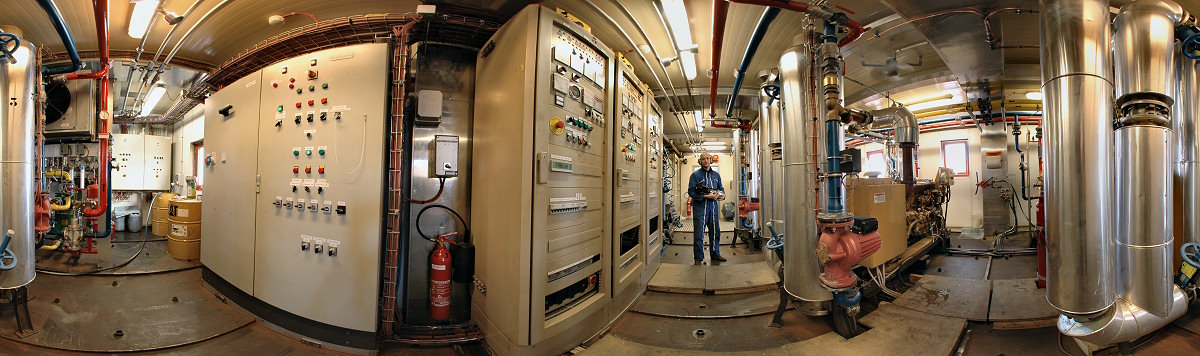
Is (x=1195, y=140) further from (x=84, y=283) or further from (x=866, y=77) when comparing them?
(x=84, y=283)

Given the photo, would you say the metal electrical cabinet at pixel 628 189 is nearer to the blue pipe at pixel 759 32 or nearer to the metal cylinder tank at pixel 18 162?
the blue pipe at pixel 759 32

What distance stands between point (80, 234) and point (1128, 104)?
11428 mm

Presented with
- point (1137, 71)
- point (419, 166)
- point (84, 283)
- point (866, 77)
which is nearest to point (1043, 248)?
point (1137, 71)

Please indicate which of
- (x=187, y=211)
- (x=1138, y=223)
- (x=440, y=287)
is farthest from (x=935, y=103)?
(x=187, y=211)

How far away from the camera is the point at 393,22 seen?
272 centimetres

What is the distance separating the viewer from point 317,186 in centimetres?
281

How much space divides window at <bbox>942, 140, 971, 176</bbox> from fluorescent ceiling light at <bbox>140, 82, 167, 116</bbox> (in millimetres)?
15038

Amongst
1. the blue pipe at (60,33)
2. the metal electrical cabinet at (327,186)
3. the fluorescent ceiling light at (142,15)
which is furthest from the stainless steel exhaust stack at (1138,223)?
the blue pipe at (60,33)

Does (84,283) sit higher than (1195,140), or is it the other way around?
(1195,140)

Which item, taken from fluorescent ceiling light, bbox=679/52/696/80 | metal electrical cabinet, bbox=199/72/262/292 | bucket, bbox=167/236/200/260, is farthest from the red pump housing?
bucket, bbox=167/236/200/260

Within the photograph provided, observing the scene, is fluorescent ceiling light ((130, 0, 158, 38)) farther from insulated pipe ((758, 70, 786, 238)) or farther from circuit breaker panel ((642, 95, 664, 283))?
insulated pipe ((758, 70, 786, 238))

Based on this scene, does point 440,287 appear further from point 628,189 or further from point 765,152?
point 765,152

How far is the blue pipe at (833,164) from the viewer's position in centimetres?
259

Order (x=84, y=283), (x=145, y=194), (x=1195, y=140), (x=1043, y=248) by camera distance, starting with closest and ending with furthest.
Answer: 1. (x=1195, y=140)
2. (x=1043, y=248)
3. (x=84, y=283)
4. (x=145, y=194)
